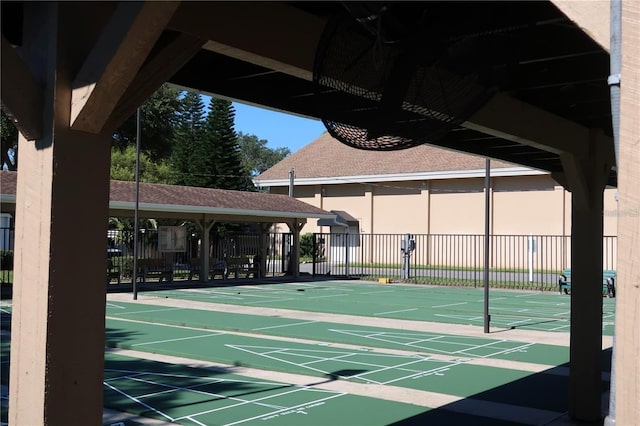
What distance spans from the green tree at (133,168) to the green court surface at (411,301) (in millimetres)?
23705

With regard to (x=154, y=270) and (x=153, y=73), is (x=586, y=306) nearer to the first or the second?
(x=153, y=73)

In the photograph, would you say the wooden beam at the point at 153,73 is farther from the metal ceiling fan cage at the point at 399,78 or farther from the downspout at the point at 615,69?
the downspout at the point at 615,69

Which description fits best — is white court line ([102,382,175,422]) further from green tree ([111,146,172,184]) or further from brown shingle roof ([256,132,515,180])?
green tree ([111,146,172,184])

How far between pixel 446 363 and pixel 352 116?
28.7ft

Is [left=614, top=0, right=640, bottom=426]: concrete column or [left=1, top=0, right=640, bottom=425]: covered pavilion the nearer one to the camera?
[left=614, top=0, right=640, bottom=426]: concrete column

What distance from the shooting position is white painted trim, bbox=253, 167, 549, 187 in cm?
3838

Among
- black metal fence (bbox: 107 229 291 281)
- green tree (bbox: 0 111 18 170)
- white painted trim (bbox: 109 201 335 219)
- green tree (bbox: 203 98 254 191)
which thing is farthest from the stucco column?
green tree (bbox: 203 98 254 191)

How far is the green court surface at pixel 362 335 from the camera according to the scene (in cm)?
1307

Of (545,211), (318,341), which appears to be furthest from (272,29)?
(545,211)

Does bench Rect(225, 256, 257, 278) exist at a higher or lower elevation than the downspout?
lower

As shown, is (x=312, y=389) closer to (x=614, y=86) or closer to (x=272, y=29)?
(x=272, y=29)

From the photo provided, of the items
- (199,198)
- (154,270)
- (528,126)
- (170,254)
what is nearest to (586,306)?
(528,126)

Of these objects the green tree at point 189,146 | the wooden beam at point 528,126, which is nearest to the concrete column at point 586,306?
the wooden beam at point 528,126

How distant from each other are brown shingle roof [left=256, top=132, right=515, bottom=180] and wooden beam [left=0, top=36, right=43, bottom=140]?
35.7 metres
